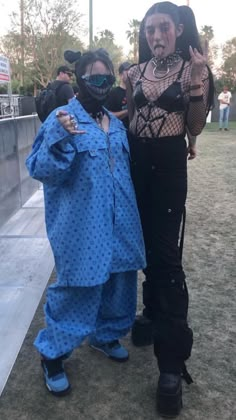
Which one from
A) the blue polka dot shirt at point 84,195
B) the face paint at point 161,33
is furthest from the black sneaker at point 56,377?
the face paint at point 161,33

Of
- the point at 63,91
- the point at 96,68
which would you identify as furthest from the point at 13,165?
the point at 96,68

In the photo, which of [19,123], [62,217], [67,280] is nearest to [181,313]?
[67,280]

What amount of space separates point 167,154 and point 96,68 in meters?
0.53

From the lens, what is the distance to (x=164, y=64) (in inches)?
88.4

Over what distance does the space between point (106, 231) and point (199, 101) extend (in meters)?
0.74

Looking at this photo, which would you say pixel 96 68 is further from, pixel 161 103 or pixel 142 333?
pixel 142 333

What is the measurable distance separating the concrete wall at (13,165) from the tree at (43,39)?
23.5m

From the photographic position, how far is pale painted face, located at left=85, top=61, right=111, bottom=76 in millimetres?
2186

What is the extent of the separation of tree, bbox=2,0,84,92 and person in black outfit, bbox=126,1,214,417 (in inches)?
1086

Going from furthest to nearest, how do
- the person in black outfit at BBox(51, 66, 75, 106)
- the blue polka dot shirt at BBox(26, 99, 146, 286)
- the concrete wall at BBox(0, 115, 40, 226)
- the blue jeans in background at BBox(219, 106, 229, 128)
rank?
the blue jeans in background at BBox(219, 106, 229, 128) < the concrete wall at BBox(0, 115, 40, 226) < the person in black outfit at BBox(51, 66, 75, 106) < the blue polka dot shirt at BBox(26, 99, 146, 286)

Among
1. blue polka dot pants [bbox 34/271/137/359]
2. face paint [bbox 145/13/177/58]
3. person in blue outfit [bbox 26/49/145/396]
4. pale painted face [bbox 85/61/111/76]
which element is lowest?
blue polka dot pants [bbox 34/271/137/359]

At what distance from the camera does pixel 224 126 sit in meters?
20.7

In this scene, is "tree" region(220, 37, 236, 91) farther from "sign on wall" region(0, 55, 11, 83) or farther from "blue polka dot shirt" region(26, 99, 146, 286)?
"blue polka dot shirt" region(26, 99, 146, 286)

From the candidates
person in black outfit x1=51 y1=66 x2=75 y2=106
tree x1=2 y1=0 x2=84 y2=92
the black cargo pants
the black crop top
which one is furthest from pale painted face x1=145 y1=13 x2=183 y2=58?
tree x1=2 y1=0 x2=84 y2=92
